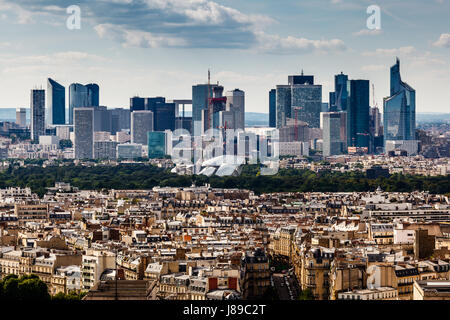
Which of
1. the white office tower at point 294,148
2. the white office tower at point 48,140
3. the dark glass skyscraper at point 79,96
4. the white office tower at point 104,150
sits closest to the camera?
the white office tower at point 294,148

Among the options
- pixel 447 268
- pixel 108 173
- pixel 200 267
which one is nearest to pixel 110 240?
pixel 200 267

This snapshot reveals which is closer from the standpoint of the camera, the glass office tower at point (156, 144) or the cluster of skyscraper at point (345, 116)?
the glass office tower at point (156, 144)

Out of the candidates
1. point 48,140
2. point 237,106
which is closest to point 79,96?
point 48,140

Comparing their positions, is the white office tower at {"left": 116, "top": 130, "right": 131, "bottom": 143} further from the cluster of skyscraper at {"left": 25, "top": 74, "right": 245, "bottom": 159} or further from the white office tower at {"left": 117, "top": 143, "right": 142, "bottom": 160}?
the white office tower at {"left": 117, "top": 143, "right": 142, "bottom": 160}

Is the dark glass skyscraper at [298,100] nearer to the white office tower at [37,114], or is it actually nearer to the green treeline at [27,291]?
the white office tower at [37,114]

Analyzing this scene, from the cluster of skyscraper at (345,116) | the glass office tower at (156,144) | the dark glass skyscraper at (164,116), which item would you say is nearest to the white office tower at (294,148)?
the cluster of skyscraper at (345,116)

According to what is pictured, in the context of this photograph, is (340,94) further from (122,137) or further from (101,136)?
(101,136)

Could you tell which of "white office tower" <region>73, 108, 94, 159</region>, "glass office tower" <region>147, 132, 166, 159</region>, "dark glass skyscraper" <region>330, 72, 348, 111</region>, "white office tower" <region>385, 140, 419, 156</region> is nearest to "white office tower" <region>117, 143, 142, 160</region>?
"glass office tower" <region>147, 132, 166, 159</region>
